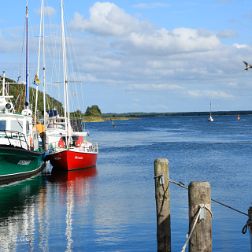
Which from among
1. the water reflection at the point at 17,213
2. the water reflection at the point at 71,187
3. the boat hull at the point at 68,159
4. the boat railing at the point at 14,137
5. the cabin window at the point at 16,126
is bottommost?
the water reflection at the point at 71,187

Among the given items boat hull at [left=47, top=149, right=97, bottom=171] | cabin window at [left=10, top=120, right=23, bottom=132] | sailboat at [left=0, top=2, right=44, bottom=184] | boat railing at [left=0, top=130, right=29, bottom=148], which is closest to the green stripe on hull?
sailboat at [left=0, top=2, right=44, bottom=184]

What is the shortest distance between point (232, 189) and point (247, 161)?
19439 millimetres

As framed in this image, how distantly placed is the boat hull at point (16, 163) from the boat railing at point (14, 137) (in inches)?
40.3

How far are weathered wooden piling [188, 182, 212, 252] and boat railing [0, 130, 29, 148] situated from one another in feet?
77.2

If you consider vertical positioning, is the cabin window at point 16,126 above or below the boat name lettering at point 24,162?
above

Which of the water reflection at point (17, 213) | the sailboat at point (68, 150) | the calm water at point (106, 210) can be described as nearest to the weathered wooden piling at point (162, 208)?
the calm water at point (106, 210)

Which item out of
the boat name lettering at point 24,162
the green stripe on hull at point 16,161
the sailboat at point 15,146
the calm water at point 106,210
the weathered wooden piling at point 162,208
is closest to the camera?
the weathered wooden piling at point 162,208

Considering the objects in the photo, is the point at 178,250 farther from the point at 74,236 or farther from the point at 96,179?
the point at 96,179

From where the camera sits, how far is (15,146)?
3316cm

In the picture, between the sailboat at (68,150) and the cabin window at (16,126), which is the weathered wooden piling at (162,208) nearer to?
the cabin window at (16,126)

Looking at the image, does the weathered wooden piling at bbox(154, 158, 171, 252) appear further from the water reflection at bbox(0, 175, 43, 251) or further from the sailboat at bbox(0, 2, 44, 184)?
the sailboat at bbox(0, 2, 44, 184)

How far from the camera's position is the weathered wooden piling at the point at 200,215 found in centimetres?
1211

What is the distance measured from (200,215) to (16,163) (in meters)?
23.4

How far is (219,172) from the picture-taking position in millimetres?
41844
